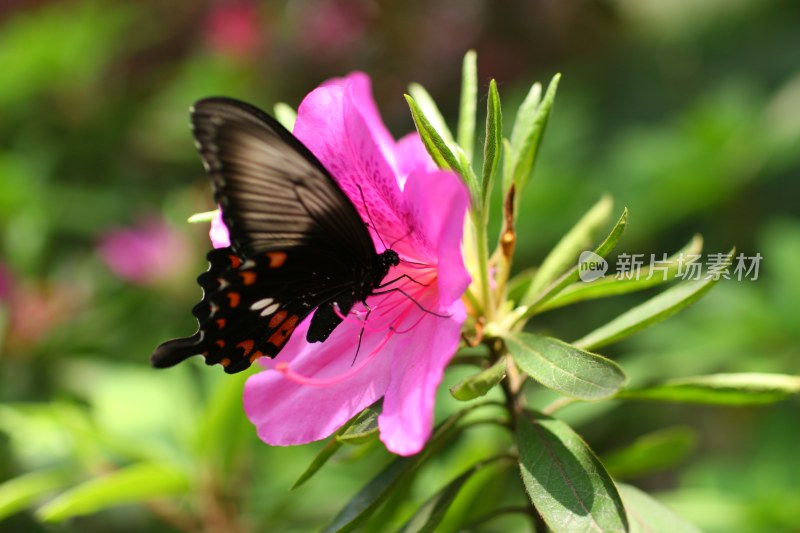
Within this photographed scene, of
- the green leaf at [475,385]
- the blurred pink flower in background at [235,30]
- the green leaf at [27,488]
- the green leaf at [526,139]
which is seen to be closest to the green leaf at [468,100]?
the green leaf at [526,139]

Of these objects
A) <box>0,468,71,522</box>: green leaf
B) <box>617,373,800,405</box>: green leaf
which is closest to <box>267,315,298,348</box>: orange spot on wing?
<box>617,373,800,405</box>: green leaf

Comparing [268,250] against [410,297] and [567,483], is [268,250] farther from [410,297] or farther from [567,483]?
[567,483]

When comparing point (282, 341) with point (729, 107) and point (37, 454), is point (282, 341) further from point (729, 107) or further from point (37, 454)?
point (729, 107)

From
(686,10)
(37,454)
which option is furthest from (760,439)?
(686,10)

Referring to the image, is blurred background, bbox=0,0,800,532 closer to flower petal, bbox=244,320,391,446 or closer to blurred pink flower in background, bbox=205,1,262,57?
blurred pink flower in background, bbox=205,1,262,57

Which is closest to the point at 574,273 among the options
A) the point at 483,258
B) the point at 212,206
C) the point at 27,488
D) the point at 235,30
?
the point at 483,258

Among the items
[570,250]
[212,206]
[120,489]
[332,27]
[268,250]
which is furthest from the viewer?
[332,27]
